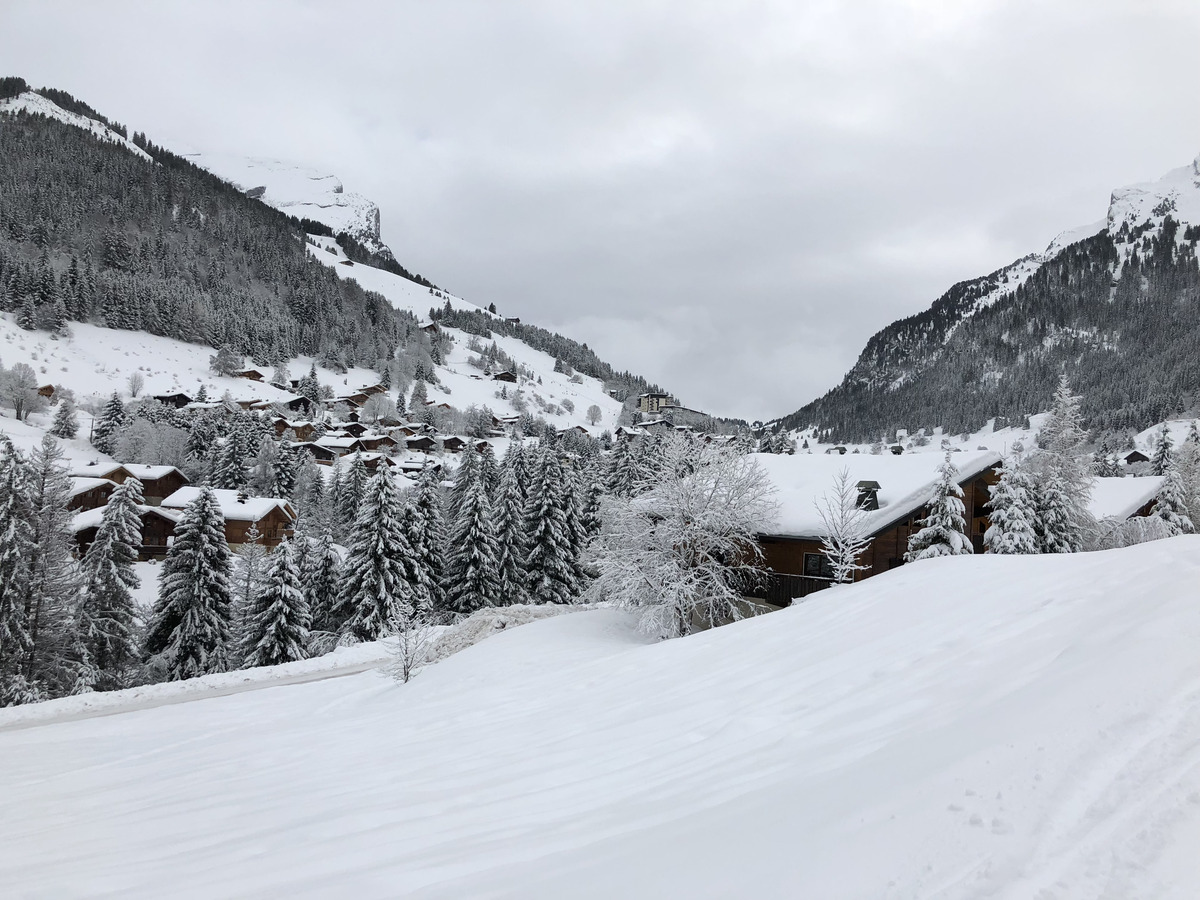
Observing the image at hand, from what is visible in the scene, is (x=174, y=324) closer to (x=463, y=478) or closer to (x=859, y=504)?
(x=463, y=478)

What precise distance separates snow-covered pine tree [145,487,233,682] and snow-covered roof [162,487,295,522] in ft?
74.8

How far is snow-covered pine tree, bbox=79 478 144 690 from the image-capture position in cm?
2828

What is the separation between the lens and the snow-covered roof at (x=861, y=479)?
25.9 meters

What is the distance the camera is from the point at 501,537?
4166cm

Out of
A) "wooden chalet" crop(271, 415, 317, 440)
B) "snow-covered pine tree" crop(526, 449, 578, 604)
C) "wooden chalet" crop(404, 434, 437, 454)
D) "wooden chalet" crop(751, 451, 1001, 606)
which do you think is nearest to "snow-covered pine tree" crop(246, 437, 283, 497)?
"wooden chalet" crop(271, 415, 317, 440)

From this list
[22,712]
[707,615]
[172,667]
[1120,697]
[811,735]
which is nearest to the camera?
[1120,697]

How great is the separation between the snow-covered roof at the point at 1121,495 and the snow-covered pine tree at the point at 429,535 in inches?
1578

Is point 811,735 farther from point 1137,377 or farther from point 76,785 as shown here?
point 1137,377

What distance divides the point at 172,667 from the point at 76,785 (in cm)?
2447

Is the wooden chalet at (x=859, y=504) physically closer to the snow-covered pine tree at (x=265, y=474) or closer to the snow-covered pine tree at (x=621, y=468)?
the snow-covered pine tree at (x=621, y=468)

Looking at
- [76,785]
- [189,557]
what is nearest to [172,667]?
[189,557]

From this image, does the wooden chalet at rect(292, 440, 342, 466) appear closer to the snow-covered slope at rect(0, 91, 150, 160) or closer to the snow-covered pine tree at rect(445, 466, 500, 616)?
the snow-covered pine tree at rect(445, 466, 500, 616)

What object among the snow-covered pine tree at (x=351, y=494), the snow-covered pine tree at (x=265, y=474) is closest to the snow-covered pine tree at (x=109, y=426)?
the snow-covered pine tree at (x=265, y=474)

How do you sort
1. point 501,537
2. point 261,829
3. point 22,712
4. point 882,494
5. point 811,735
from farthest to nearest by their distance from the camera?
1. point 501,537
2. point 882,494
3. point 22,712
4. point 261,829
5. point 811,735
